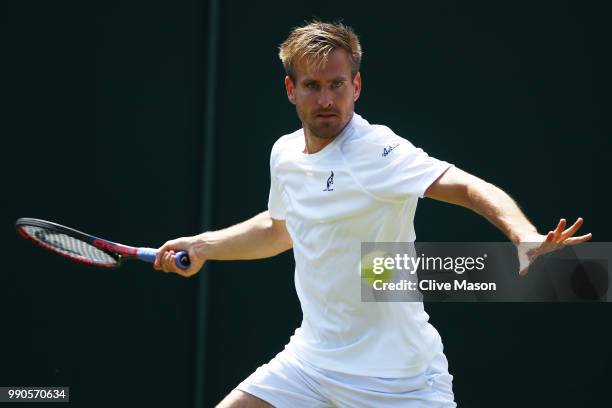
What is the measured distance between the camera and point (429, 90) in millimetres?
5352

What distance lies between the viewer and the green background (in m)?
5.22

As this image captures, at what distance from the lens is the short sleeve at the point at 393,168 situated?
351cm

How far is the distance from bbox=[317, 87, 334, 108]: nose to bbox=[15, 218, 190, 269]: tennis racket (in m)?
0.99

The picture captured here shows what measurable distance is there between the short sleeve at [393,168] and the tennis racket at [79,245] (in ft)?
3.47

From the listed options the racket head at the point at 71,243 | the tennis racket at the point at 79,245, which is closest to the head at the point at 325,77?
the tennis racket at the point at 79,245

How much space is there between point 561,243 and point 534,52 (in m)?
2.47

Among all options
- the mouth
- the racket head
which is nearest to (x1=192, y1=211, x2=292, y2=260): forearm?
the racket head

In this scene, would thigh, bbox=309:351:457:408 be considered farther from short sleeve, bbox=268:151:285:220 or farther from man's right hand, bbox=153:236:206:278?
man's right hand, bbox=153:236:206:278

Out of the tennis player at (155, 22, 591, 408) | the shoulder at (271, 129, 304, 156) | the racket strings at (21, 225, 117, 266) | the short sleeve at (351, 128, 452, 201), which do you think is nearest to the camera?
the short sleeve at (351, 128, 452, 201)

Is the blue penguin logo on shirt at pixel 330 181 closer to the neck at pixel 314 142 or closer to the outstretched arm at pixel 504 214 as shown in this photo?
the neck at pixel 314 142

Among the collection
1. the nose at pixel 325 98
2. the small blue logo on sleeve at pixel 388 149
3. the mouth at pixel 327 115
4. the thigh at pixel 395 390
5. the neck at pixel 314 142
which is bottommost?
the thigh at pixel 395 390

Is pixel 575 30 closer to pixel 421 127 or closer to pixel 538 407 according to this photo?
pixel 421 127

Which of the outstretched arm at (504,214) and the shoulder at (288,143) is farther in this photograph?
the shoulder at (288,143)

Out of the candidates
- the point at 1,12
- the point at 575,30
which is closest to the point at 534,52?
the point at 575,30
